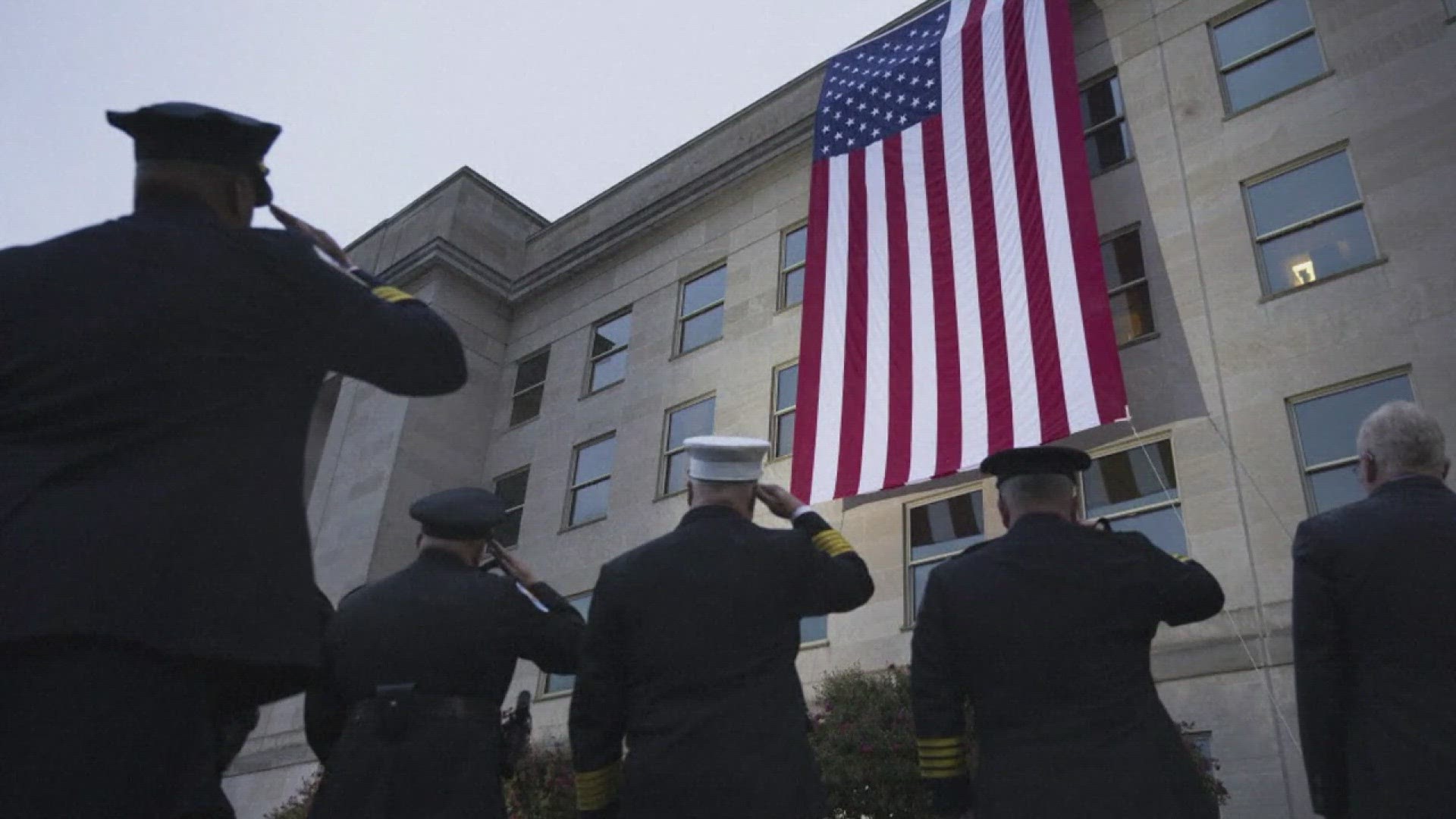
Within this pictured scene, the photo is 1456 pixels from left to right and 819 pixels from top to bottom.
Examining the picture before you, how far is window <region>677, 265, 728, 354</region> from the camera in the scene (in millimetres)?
20469

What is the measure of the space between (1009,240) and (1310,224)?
359 centimetres

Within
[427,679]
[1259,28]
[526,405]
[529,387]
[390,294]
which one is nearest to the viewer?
[390,294]

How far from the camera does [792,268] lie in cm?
1933

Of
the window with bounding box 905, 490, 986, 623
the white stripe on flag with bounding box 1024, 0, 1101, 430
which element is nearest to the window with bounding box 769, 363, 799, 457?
the window with bounding box 905, 490, 986, 623

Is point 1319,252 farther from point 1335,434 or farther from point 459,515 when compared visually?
point 459,515

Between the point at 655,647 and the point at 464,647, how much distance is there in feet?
2.49

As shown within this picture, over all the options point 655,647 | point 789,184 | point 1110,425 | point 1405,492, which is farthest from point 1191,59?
point 655,647

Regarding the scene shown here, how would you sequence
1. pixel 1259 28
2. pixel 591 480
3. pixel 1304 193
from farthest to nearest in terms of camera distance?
pixel 591 480
pixel 1259 28
pixel 1304 193

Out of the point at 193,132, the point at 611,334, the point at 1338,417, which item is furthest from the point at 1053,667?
the point at 611,334

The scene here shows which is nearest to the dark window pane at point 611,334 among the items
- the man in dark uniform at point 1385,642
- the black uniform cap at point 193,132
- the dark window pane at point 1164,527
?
the dark window pane at point 1164,527

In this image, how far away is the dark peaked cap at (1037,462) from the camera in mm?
4203

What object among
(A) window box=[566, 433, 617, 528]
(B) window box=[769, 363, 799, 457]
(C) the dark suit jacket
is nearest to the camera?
(C) the dark suit jacket

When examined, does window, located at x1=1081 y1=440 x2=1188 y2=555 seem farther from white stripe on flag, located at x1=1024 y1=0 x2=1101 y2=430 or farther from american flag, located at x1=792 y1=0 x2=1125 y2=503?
american flag, located at x1=792 y1=0 x2=1125 y2=503

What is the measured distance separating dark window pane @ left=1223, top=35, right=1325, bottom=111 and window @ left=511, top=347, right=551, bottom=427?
48.8ft
